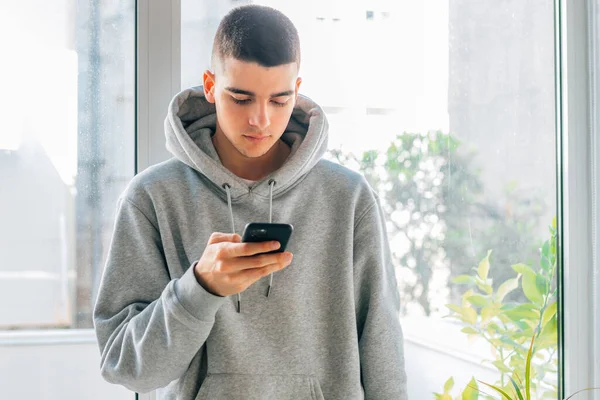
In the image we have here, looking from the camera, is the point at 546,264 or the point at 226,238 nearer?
the point at 226,238

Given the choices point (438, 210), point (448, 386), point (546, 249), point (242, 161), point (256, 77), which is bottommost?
point (448, 386)

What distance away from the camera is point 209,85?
1.31m

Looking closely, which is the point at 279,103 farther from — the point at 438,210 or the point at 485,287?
the point at 485,287

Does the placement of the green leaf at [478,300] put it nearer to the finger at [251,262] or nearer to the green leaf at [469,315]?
the green leaf at [469,315]

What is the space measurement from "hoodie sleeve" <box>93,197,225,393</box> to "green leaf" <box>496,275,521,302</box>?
0.90m

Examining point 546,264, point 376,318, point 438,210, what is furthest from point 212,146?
point 546,264

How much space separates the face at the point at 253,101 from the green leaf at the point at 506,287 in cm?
89

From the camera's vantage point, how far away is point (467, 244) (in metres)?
1.81

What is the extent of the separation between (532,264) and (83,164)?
1.17 m

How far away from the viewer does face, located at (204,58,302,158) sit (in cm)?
121

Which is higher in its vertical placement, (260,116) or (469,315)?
(260,116)

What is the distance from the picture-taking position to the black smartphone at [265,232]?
41.3 inches

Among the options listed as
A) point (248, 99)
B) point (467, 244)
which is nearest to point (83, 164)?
point (248, 99)

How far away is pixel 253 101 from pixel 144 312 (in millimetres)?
415
